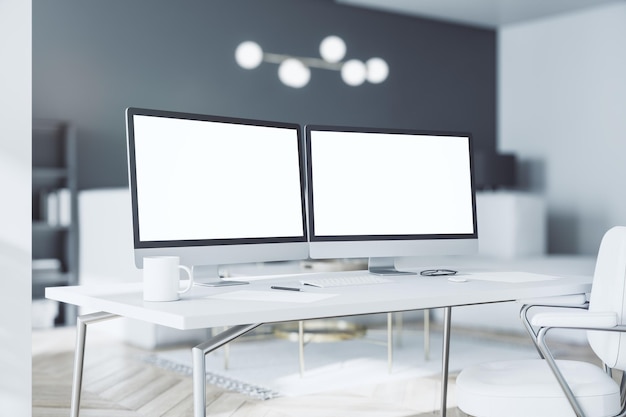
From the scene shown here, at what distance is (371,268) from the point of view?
263 cm

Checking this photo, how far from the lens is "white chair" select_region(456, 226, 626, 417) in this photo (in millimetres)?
1940

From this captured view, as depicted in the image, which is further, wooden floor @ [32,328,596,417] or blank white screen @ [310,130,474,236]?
wooden floor @ [32,328,596,417]

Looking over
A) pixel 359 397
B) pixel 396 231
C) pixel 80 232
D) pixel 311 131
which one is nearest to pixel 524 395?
pixel 396 231

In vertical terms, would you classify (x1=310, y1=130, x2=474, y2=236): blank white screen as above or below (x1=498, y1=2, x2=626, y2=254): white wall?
below

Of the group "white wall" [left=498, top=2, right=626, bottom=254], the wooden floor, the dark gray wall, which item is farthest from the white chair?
"white wall" [left=498, top=2, right=626, bottom=254]

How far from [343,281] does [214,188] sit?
18.1 inches

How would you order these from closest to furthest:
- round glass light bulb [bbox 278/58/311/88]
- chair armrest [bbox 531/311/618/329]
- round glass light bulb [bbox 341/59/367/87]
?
chair armrest [bbox 531/311/618/329] < round glass light bulb [bbox 278/58/311/88] < round glass light bulb [bbox 341/59/367/87]

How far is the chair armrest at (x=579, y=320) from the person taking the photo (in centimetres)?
192

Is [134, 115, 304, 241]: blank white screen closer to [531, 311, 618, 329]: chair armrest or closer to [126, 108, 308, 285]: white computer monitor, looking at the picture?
[126, 108, 308, 285]: white computer monitor

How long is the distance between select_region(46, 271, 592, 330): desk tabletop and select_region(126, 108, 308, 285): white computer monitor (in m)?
0.12

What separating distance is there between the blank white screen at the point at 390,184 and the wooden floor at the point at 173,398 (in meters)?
1.06

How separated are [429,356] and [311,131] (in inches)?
102

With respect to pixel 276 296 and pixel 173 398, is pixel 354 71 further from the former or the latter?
pixel 276 296

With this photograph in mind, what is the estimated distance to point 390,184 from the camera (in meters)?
2.57
